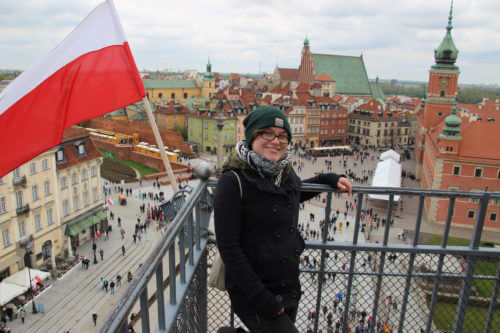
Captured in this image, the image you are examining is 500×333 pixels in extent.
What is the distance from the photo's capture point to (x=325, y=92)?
6519 cm

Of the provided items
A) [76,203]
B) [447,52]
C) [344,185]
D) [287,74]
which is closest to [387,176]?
[447,52]

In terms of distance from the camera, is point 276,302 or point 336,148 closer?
point 276,302

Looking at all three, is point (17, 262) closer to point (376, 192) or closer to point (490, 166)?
point (376, 192)

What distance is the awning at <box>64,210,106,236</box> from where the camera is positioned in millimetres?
19734

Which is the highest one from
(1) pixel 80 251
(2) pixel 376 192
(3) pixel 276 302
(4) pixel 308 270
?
(2) pixel 376 192

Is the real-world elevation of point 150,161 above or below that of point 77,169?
below

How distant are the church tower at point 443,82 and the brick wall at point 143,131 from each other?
85.3 ft

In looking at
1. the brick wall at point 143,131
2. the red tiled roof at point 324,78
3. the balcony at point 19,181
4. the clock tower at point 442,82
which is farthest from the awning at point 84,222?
the red tiled roof at point 324,78

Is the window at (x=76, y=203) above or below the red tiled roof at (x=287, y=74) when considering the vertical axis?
below

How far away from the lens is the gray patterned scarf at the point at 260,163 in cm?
270

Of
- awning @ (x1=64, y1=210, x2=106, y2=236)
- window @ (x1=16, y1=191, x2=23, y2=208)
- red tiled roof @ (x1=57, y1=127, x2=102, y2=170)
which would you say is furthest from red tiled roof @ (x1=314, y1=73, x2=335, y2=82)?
window @ (x1=16, y1=191, x2=23, y2=208)

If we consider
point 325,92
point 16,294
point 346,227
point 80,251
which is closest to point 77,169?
point 80,251

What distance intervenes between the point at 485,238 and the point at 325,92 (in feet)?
147

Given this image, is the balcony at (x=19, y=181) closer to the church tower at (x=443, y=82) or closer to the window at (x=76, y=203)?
the window at (x=76, y=203)
